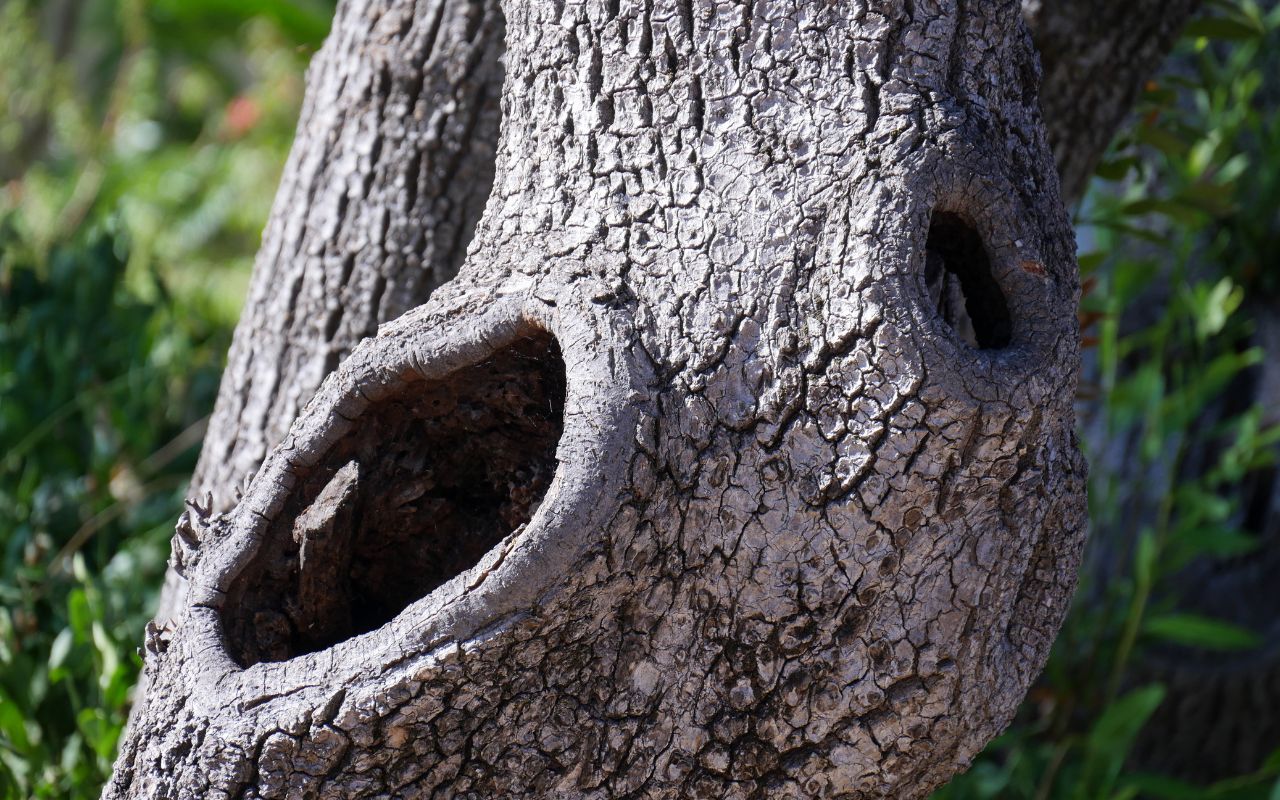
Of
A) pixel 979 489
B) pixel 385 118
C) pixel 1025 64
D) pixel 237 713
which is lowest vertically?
pixel 237 713

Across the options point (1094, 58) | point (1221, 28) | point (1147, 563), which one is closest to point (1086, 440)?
point (1147, 563)

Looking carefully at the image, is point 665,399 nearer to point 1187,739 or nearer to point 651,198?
point 651,198

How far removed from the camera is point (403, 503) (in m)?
1.46

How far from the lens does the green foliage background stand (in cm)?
223

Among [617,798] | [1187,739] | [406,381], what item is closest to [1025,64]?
[406,381]

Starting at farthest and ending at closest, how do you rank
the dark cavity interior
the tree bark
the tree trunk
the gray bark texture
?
the tree bark
the gray bark texture
the dark cavity interior
the tree trunk

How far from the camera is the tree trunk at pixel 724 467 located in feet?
3.92

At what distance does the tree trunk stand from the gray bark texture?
2.33 feet

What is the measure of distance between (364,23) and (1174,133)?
66.7 inches

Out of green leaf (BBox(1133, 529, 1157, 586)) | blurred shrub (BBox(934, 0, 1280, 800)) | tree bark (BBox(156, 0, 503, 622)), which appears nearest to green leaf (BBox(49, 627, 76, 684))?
tree bark (BBox(156, 0, 503, 622))

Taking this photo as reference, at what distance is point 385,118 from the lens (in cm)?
215

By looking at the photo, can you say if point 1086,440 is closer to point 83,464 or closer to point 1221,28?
point 1221,28

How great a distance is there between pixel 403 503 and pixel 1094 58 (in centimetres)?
149

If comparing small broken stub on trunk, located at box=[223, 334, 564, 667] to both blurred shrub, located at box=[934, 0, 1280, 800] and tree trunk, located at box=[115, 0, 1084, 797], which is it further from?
blurred shrub, located at box=[934, 0, 1280, 800]
